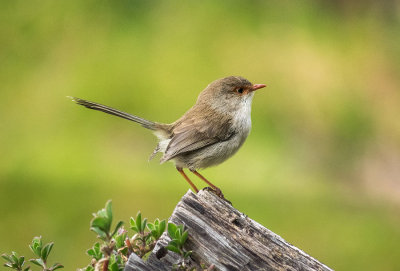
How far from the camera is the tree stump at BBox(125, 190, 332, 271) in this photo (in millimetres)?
2955

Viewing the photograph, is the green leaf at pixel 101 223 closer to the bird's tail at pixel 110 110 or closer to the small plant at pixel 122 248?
the small plant at pixel 122 248

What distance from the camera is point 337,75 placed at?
9.70 metres

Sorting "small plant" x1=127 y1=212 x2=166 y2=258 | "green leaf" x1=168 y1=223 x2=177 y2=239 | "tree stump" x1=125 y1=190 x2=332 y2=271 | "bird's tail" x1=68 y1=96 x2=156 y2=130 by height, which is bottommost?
"small plant" x1=127 y1=212 x2=166 y2=258

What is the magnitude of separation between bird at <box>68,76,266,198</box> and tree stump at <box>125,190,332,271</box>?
1.92m

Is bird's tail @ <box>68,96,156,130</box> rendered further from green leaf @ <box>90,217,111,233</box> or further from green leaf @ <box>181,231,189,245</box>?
green leaf @ <box>90,217,111,233</box>

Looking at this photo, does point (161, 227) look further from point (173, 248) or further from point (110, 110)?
point (110, 110)

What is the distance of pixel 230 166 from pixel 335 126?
1961 millimetres

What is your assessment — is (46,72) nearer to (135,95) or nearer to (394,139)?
(135,95)

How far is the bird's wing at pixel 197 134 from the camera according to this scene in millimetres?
5258

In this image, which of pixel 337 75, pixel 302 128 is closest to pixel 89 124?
pixel 302 128

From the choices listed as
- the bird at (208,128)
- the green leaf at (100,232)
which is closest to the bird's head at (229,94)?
the bird at (208,128)

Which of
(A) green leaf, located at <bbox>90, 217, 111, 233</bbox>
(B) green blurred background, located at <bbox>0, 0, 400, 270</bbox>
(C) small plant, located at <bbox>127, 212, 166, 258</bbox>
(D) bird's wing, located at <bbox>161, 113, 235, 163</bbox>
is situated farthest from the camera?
(B) green blurred background, located at <bbox>0, 0, 400, 270</bbox>

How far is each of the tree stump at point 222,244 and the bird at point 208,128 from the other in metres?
1.92

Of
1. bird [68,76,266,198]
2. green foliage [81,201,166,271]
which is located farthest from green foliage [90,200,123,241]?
bird [68,76,266,198]
